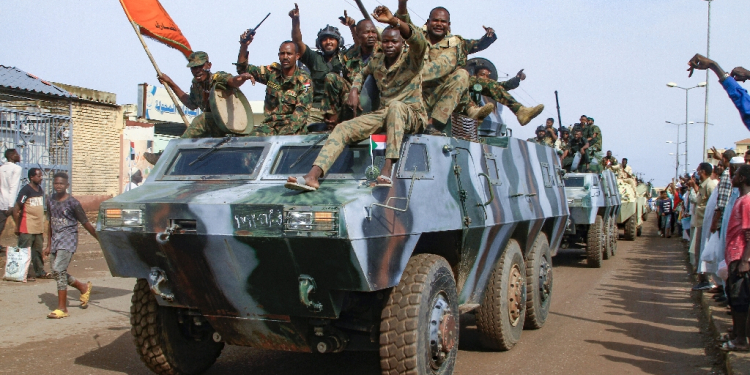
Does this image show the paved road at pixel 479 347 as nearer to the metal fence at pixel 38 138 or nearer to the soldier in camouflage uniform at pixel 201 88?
the soldier in camouflage uniform at pixel 201 88

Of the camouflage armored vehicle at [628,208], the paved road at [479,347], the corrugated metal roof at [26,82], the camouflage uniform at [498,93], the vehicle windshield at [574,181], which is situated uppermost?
the corrugated metal roof at [26,82]

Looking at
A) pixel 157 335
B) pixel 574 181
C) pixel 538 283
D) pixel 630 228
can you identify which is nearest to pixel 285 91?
pixel 157 335

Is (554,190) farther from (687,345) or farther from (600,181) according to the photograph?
(600,181)

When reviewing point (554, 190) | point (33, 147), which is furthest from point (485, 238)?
point (33, 147)

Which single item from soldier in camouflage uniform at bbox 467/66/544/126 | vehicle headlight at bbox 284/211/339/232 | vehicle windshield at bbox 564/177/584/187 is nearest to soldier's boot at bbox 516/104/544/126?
soldier in camouflage uniform at bbox 467/66/544/126

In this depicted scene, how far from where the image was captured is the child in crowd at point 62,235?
7.39 meters

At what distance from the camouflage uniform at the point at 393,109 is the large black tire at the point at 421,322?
79cm

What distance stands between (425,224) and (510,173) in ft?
7.31

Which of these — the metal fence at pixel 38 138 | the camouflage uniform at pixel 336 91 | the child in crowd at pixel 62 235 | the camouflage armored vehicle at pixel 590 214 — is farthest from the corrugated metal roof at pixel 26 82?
the camouflage armored vehicle at pixel 590 214

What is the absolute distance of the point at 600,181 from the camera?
1378 cm

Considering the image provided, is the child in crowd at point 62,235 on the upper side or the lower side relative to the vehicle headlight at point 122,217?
lower

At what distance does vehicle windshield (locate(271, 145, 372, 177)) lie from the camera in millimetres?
4855

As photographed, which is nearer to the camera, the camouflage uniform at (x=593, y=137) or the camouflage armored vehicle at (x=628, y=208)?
the camouflage uniform at (x=593, y=137)

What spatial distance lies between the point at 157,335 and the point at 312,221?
1.73 meters
